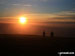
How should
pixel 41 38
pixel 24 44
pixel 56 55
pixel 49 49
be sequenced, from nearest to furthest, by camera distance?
1. pixel 56 55
2. pixel 49 49
3. pixel 24 44
4. pixel 41 38

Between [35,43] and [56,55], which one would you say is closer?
[56,55]

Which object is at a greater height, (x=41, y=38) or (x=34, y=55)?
(x=41, y=38)

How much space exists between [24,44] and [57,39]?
2.41 metres

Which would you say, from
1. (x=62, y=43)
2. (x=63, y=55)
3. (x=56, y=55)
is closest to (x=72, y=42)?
(x=62, y=43)

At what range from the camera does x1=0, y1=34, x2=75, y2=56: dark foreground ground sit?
10195mm

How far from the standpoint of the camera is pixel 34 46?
11.4m

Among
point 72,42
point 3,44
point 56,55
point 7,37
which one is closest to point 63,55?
point 56,55

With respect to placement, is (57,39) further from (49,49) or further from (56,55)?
(56,55)

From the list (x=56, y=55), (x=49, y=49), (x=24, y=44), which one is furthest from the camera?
(x=24, y=44)

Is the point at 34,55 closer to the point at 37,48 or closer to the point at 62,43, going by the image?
the point at 37,48

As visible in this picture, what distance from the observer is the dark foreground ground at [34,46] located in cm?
1020

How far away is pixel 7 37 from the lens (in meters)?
13.3

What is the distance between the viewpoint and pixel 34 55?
9.85 m

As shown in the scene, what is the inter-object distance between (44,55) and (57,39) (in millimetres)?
3244
